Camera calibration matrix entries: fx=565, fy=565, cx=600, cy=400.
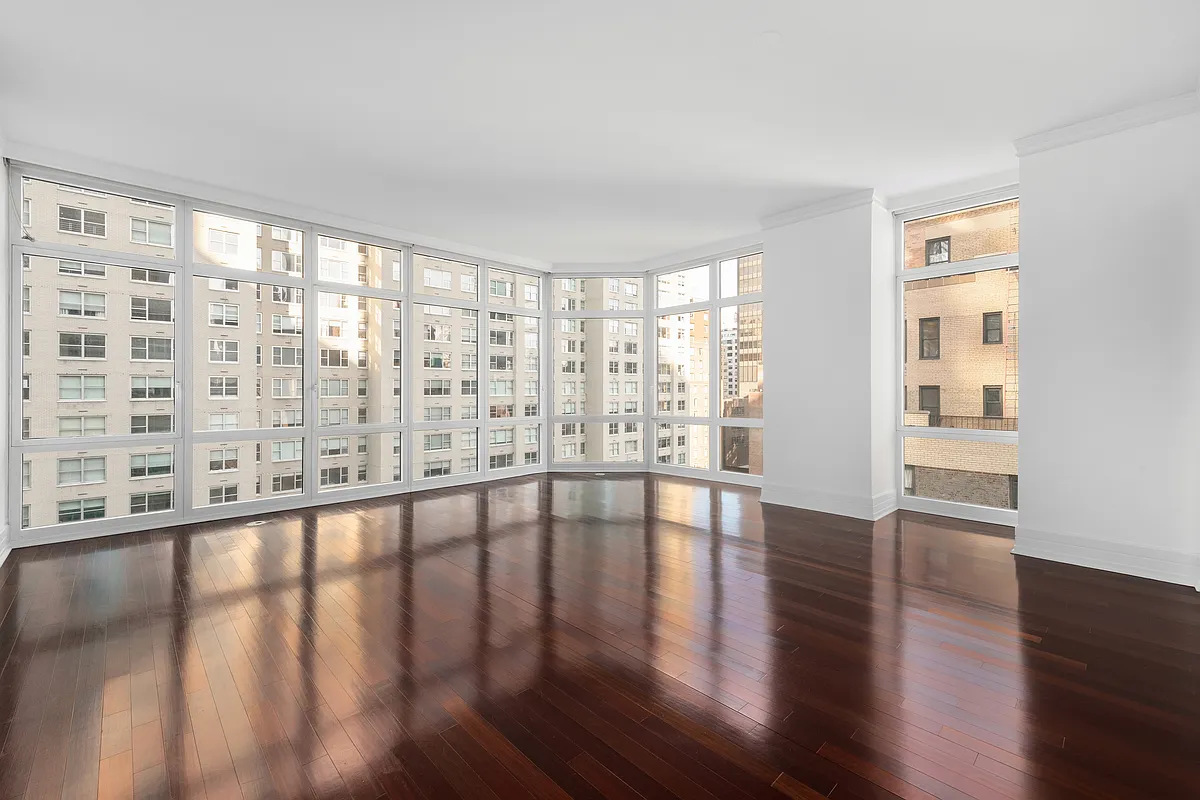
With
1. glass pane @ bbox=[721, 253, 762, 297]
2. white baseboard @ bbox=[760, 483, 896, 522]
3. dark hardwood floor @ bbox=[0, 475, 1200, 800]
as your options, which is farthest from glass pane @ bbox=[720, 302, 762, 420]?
dark hardwood floor @ bbox=[0, 475, 1200, 800]

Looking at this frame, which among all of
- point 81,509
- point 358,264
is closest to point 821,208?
point 358,264

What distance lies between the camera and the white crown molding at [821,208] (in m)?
5.27

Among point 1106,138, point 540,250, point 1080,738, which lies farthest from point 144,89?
point 1106,138

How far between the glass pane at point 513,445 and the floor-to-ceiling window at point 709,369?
1695 millimetres

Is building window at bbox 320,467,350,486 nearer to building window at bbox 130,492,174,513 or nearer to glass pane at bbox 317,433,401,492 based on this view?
glass pane at bbox 317,433,401,492

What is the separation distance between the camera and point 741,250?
7012 mm

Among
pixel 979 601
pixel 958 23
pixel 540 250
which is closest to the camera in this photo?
pixel 958 23

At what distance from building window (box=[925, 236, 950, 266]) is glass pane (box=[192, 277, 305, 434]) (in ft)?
20.6

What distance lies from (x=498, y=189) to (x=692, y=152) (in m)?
1.83

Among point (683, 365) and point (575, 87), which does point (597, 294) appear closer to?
point (683, 365)

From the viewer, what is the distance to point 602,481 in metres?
7.33

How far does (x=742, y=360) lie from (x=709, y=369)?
21.2 inches

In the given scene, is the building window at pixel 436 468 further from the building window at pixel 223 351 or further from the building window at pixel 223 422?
the building window at pixel 223 351

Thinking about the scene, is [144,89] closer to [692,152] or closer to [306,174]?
[306,174]
